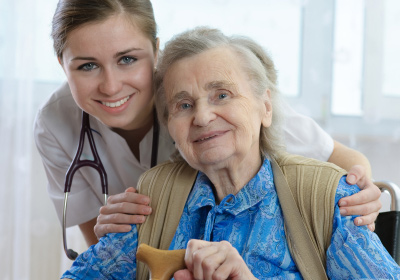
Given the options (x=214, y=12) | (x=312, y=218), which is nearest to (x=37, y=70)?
(x=214, y=12)

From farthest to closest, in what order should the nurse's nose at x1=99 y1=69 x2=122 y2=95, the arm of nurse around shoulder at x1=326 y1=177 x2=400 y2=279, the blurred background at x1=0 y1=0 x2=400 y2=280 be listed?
the blurred background at x1=0 y1=0 x2=400 y2=280
the nurse's nose at x1=99 y1=69 x2=122 y2=95
the arm of nurse around shoulder at x1=326 y1=177 x2=400 y2=279

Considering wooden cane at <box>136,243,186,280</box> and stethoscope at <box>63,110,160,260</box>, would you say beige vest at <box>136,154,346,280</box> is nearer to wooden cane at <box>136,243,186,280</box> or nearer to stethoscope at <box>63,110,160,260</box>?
stethoscope at <box>63,110,160,260</box>

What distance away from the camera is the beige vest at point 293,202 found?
1.16 metres

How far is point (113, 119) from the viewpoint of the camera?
4.94ft

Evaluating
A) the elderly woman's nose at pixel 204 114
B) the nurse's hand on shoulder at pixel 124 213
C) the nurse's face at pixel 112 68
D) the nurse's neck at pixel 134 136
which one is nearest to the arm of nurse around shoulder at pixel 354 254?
the elderly woman's nose at pixel 204 114

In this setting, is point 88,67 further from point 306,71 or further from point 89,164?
point 306,71

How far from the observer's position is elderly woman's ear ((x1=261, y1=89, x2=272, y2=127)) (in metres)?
1.33

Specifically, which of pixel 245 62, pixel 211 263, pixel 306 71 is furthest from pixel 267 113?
pixel 306 71

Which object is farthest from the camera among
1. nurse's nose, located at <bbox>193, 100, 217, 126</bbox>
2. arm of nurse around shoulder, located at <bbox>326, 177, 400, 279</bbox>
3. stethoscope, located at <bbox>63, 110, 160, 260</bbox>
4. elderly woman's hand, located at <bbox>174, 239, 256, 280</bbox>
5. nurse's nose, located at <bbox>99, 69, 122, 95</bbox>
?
stethoscope, located at <bbox>63, 110, 160, 260</bbox>

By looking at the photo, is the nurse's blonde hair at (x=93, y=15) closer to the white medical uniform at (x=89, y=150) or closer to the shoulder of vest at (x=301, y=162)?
the white medical uniform at (x=89, y=150)

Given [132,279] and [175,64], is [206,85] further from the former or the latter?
[132,279]

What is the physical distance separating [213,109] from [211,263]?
1.34 ft

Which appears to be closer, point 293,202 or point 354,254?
point 354,254

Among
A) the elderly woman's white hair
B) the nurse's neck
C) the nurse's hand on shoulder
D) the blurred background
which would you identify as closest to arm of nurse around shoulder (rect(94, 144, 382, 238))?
the nurse's hand on shoulder
